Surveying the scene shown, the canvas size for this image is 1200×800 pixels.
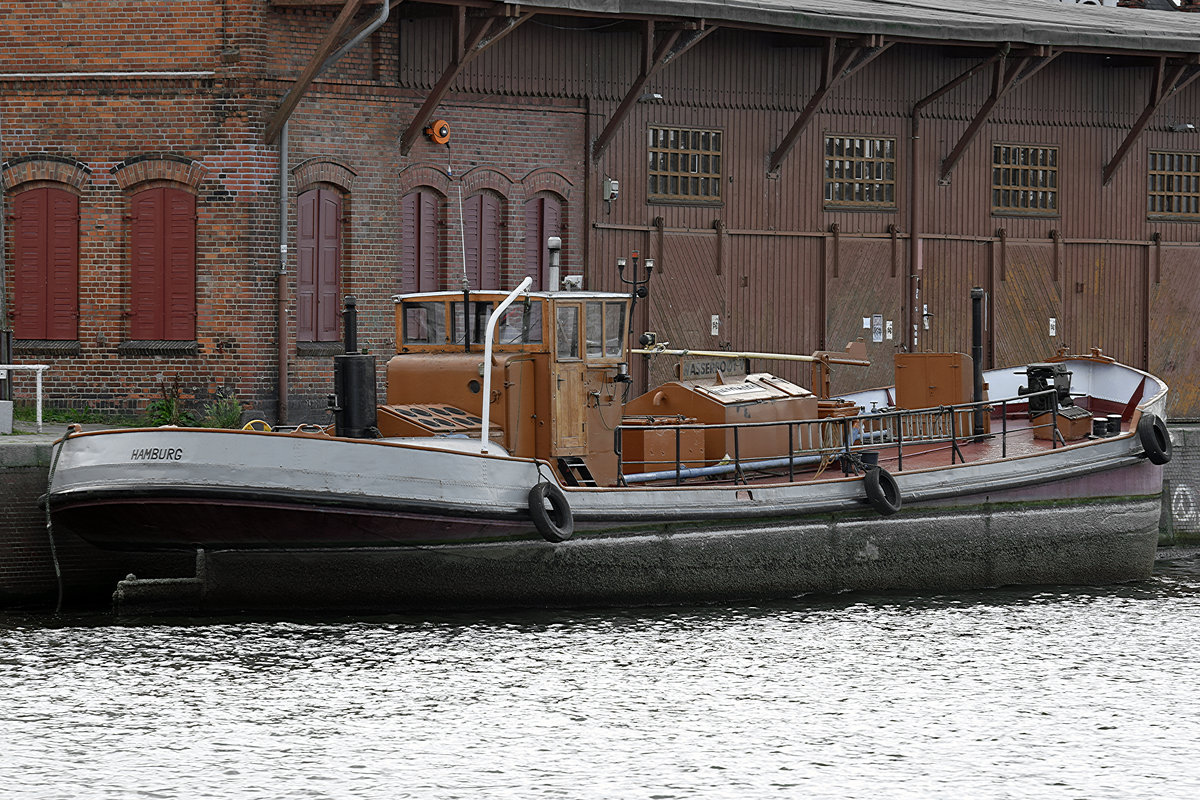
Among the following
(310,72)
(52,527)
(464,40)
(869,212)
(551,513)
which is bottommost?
(52,527)

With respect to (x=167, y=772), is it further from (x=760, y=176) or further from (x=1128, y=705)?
(x=760, y=176)

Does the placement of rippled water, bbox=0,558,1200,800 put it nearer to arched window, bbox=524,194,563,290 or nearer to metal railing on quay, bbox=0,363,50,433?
metal railing on quay, bbox=0,363,50,433

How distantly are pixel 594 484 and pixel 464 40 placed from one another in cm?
715

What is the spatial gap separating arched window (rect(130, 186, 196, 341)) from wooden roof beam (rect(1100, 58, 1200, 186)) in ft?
46.0

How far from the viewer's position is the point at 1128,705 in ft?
42.5

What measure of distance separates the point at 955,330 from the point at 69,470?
15.0m

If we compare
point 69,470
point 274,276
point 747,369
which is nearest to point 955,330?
point 747,369

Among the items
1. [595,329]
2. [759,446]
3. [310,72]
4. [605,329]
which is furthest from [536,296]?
[310,72]

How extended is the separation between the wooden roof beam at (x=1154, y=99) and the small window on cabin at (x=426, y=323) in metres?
14.3

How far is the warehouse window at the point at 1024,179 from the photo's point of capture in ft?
86.1

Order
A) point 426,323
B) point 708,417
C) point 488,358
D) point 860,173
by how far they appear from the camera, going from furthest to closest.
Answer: point 860,173, point 708,417, point 426,323, point 488,358

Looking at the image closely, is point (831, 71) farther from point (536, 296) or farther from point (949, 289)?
point (536, 296)

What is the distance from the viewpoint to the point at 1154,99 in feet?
86.6

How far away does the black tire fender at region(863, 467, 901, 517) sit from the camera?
54.3 feet
